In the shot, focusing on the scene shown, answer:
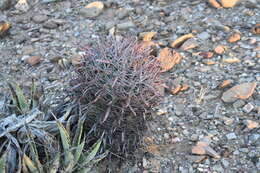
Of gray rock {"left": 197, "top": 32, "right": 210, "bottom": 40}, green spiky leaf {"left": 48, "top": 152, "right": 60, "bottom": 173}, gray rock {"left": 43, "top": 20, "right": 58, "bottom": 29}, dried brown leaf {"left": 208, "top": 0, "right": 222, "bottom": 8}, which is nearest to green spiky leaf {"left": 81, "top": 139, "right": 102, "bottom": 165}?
green spiky leaf {"left": 48, "top": 152, "right": 60, "bottom": 173}

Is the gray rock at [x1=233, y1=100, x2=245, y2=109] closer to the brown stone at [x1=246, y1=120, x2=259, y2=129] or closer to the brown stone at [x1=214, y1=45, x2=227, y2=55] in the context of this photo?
the brown stone at [x1=246, y1=120, x2=259, y2=129]

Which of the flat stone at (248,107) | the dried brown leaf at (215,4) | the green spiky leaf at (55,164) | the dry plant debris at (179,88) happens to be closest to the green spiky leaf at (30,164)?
the green spiky leaf at (55,164)

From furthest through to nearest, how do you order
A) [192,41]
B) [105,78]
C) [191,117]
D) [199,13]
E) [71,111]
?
[199,13]
[192,41]
[191,117]
[71,111]
[105,78]

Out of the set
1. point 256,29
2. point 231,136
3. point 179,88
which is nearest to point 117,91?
point 231,136

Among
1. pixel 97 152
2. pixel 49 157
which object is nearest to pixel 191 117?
pixel 97 152

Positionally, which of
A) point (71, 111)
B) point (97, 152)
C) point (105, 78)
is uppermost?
point (105, 78)

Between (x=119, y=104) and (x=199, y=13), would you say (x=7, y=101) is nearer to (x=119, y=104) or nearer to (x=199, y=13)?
(x=119, y=104)

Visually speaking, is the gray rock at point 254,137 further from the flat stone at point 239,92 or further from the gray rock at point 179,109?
the gray rock at point 179,109
